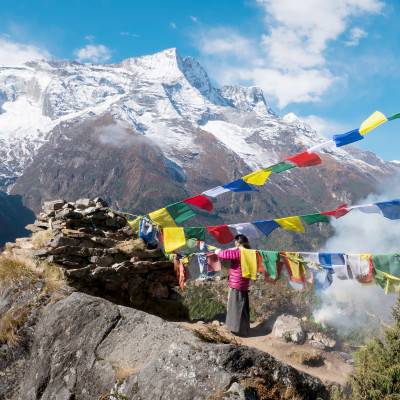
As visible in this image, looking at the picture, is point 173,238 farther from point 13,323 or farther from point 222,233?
point 13,323

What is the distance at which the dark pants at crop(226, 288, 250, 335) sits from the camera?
866 cm

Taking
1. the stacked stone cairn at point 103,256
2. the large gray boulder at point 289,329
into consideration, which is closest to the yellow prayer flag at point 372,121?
the stacked stone cairn at point 103,256

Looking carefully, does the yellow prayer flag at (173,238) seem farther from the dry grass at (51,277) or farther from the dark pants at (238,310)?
the dry grass at (51,277)

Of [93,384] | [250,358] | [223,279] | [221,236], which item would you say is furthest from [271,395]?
[223,279]

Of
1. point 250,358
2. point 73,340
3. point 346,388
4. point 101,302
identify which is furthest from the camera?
point 346,388

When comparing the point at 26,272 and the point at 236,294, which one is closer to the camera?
the point at 26,272

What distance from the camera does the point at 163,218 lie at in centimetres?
1109

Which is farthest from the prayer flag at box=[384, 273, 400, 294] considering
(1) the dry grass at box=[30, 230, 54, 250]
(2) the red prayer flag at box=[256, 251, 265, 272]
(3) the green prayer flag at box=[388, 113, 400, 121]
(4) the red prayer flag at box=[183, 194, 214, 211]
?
(1) the dry grass at box=[30, 230, 54, 250]

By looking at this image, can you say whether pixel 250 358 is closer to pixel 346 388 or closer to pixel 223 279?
pixel 346 388

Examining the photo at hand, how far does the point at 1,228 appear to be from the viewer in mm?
188875

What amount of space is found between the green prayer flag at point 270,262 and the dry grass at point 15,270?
5.62 m

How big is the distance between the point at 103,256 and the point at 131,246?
1.21m

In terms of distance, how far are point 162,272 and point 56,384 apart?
5877mm

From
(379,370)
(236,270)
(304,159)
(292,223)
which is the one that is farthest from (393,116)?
(379,370)
